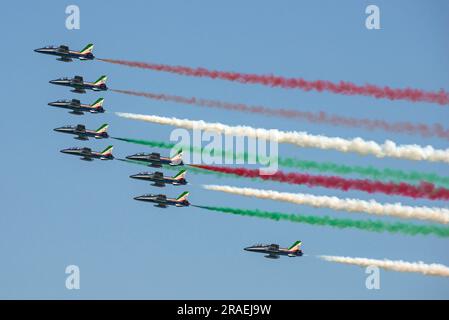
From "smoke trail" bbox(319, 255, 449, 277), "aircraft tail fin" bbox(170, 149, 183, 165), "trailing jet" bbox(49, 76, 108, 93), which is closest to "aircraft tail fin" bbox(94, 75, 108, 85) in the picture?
"trailing jet" bbox(49, 76, 108, 93)

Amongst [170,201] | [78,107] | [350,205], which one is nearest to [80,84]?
[78,107]

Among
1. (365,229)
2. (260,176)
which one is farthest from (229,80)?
(365,229)

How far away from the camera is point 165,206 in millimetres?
166125

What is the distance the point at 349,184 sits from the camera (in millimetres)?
146750

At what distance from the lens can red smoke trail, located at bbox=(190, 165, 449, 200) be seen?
14175 centimetres

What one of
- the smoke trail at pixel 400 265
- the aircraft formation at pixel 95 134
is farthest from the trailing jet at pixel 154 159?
the smoke trail at pixel 400 265

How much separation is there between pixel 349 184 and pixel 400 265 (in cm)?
827

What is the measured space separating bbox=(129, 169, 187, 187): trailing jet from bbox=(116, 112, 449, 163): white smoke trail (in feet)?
24.2

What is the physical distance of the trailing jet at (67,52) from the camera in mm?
167000

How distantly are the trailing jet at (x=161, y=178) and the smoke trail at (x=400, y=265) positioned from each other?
22.0 metres

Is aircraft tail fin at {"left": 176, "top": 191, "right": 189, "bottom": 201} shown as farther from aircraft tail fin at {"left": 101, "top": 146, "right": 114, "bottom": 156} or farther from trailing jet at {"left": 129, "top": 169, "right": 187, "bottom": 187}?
aircraft tail fin at {"left": 101, "top": 146, "right": 114, "bottom": 156}

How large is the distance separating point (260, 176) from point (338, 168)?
846cm
